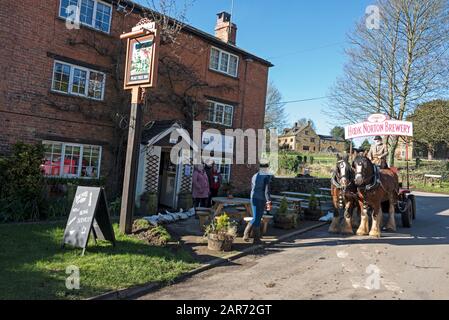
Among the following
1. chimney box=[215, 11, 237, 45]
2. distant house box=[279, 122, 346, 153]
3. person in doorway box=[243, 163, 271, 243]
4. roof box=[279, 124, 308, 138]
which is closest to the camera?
person in doorway box=[243, 163, 271, 243]

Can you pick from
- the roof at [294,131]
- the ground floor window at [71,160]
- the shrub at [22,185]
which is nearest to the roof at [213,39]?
the ground floor window at [71,160]

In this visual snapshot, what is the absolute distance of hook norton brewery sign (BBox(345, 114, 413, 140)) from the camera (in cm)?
1200

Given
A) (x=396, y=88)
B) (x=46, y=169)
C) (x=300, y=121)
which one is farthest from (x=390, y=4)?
(x=300, y=121)

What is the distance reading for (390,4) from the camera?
2475 centimetres

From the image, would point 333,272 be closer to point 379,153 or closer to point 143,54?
point 379,153

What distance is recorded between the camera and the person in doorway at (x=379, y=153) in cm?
1182

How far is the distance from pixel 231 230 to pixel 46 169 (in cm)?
747

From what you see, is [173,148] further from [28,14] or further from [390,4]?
[390,4]

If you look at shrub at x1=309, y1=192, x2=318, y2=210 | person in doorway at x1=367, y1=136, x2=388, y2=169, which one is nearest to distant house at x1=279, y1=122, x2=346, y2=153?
shrub at x1=309, y1=192, x2=318, y2=210

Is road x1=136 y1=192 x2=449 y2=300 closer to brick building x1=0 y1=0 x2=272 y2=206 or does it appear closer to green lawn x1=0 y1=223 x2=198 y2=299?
green lawn x1=0 y1=223 x2=198 y2=299

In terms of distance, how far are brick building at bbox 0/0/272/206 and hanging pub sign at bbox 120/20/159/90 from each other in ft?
14.0

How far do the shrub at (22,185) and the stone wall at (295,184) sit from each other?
13726 millimetres

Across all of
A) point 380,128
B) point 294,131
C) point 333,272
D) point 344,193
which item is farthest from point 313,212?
point 294,131

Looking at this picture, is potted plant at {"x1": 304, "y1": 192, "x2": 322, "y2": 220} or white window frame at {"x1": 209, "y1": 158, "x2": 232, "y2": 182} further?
white window frame at {"x1": 209, "y1": 158, "x2": 232, "y2": 182}
